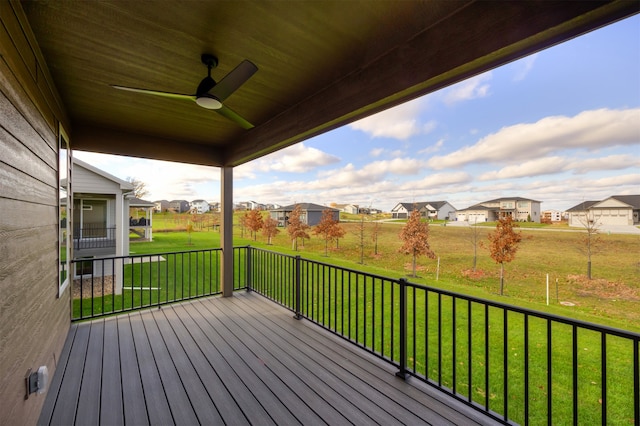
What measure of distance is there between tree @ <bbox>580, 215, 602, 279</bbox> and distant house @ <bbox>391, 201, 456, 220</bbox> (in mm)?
3092

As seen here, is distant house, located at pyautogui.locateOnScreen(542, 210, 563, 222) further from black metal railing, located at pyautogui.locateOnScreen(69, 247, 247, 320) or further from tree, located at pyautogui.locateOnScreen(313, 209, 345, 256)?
tree, located at pyautogui.locateOnScreen(313, 209, 345, 256)

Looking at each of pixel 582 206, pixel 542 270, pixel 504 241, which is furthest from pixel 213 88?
pixel 542 270

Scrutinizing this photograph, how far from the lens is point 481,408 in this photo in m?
1.77

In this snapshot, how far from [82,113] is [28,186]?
187cm

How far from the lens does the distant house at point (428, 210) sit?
8.58m

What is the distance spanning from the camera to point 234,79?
1834 mm

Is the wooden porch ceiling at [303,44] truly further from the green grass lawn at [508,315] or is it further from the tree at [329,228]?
the tree at [329,228]

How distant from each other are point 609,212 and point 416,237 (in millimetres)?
4654

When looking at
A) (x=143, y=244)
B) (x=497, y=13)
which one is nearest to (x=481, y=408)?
(x=497, y=13)

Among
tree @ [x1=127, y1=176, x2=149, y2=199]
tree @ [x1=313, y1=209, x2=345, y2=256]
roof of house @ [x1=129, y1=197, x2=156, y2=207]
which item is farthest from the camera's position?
tree @ [x1=127, y1=176, x2=149, y2=199]

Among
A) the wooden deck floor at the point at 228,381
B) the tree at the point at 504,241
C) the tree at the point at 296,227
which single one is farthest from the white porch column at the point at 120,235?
the tree at the point at 504,241

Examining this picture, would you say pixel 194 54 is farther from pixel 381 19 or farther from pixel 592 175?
pixel 592 175

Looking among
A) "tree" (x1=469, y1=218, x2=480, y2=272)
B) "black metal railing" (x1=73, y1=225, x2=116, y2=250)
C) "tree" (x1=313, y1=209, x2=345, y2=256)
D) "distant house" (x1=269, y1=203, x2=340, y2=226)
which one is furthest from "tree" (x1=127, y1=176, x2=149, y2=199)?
"tree" (x1=469, y1=218, x2=480, y2=272)

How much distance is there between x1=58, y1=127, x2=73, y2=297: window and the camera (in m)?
2.52
